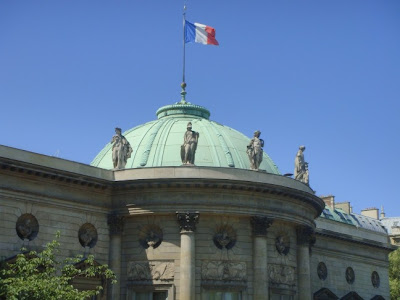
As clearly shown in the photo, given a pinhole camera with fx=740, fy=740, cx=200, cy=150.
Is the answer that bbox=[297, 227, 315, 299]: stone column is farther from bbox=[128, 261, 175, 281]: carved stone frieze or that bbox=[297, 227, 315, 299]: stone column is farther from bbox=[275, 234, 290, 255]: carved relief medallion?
bbox=[128, 261, 175, 281]: carved stone frieze

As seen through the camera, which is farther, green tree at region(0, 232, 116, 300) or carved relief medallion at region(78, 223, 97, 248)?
carved relief medallion at region(78, 223, 97, 248)

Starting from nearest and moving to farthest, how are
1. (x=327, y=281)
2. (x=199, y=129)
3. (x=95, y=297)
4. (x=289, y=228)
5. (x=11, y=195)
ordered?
(x=11, y=195) → (x=95, y=297) → (x=289, y=228) → (x=199, y=129) → (x=327, y=281)

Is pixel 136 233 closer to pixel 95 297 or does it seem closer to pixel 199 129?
pixel 95 297

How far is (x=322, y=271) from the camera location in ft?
197

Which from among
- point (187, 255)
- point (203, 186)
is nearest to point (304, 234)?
point (203, 186)

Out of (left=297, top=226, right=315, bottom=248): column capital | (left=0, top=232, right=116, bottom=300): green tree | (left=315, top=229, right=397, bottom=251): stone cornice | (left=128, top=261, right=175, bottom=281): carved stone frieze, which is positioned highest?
(left=315, top=229, right=397, bottom=251): stone cornice

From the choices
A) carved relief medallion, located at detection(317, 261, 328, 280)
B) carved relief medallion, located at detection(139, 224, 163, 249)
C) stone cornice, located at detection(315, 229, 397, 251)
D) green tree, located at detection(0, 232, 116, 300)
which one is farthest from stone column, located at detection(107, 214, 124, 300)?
carved relief medallion, located at detection(317, 261, 328, 280)

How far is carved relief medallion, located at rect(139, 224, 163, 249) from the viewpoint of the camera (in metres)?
45.0

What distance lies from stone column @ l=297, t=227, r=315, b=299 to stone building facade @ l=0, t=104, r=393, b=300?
67 mm

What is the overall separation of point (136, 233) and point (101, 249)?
2.34 metres

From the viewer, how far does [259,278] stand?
148 feet

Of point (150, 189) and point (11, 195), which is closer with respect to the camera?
point (11, 195)

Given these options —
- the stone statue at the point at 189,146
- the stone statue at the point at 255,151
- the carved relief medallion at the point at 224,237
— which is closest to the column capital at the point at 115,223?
the stone statue at the point at 189,146

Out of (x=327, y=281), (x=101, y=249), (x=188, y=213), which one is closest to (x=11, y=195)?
(x=101, y=249)
